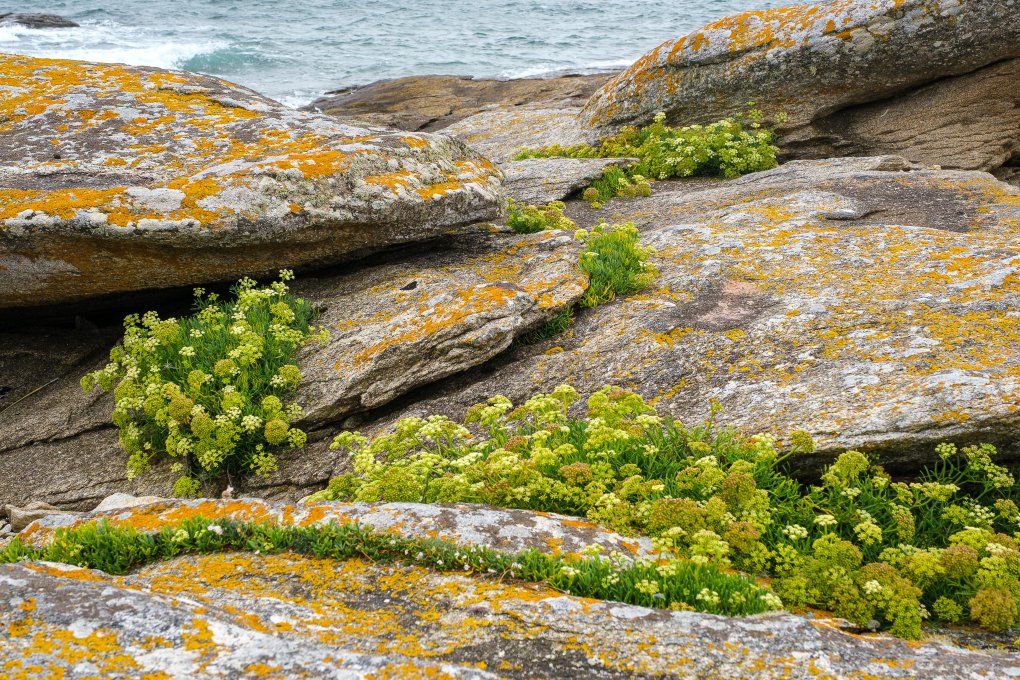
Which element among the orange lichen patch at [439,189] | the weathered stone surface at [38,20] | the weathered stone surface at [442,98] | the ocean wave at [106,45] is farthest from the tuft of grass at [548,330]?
the weathered stone surface at [38,20]

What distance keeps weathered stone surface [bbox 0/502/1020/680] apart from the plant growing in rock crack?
247cm

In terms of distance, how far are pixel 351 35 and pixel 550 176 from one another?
4289 centimetres

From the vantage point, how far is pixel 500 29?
168 ft

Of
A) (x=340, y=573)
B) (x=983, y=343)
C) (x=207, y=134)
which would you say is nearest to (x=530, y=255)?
(x=207, y=134)

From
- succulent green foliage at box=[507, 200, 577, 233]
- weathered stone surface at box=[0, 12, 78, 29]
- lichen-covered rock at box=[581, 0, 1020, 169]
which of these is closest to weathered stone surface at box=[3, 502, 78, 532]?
succulent green foliage at box=[507, 200, 577, 233]

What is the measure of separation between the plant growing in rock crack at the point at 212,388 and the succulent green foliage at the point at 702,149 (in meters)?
6.77

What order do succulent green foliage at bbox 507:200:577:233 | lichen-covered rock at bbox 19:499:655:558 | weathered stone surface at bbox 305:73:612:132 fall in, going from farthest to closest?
weathered stone surface at bbox 305:73:612:132 → succulent green foliage at bbox 507:200:577:233 → lichen-covered rock at bbox 19:499:655:558

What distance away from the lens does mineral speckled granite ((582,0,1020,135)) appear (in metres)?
11.0

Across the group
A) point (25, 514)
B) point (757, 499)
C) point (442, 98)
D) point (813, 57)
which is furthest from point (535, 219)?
point (442, 98)

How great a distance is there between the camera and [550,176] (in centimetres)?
1148

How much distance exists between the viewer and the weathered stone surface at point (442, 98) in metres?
24.0

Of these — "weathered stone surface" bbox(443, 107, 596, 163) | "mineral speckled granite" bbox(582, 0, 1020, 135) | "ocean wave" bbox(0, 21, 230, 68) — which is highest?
"ocean wave" bbox(0, 21, 230, 68)

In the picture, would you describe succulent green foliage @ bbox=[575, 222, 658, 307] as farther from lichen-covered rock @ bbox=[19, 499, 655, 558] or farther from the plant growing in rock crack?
lichen-covered rock @ bbox=[19, 499, 655, 558]

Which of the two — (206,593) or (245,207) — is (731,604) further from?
(245,207)
